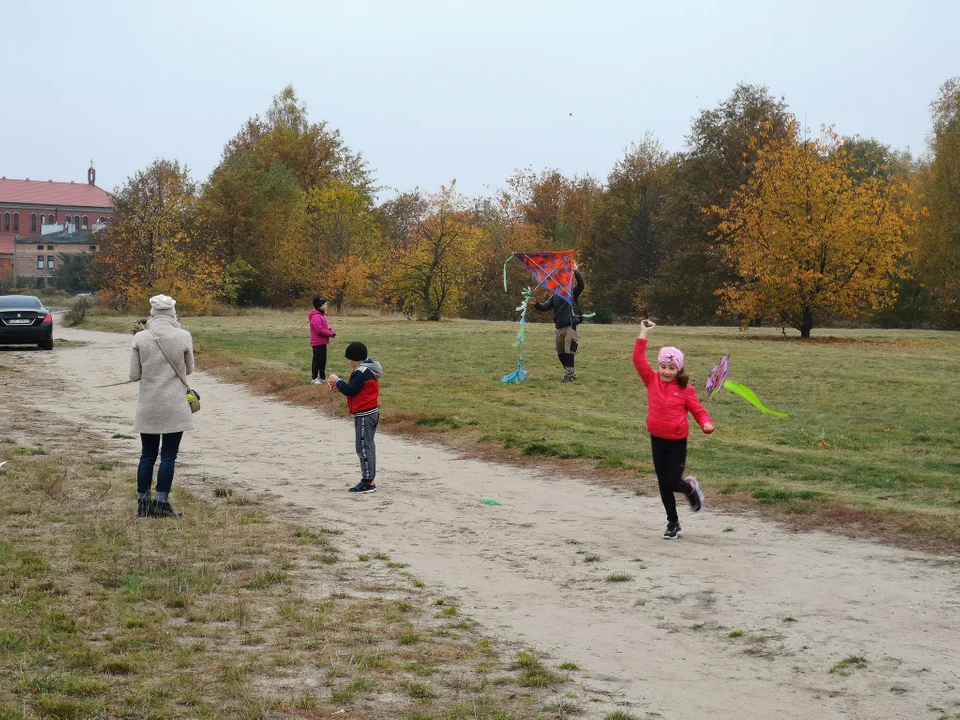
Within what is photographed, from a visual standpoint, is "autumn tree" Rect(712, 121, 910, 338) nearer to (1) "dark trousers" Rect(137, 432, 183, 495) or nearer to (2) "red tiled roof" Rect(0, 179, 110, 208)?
(1) "dark trousers" Rect(137, 432, 183, 495)

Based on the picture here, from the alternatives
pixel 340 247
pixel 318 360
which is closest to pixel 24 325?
pixel 318 360

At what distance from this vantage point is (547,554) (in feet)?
29.4

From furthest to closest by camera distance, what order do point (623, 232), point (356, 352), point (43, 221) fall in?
point (43, 221)
point (623, 232)
point (356, 352)

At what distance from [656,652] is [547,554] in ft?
8.57

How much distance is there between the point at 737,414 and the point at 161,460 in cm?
1105

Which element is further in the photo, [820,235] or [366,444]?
[820,235]

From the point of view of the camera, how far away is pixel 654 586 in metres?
7.88

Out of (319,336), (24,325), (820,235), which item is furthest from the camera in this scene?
(820,235)

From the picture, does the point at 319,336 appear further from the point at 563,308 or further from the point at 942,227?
the point at 942,227

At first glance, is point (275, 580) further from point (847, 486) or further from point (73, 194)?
point (73, 194)

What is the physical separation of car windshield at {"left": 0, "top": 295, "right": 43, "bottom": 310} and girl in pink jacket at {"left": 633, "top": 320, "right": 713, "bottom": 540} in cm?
2661

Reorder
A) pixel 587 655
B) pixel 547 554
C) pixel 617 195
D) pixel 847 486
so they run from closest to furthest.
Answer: pixel 587 655 < pixel 547 554 < pixel 847 486 < pixel 617 195

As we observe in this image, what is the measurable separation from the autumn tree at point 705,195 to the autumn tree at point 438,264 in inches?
700

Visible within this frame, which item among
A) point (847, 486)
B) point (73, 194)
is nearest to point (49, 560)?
point (847, 486)
